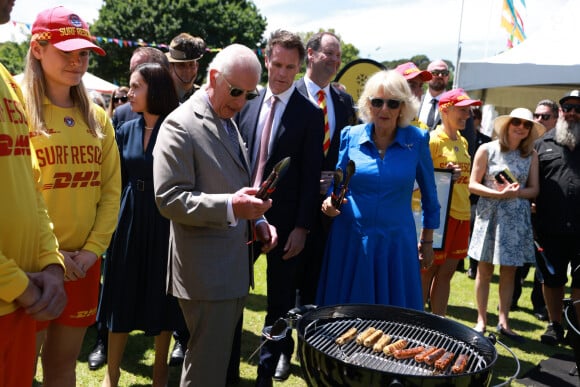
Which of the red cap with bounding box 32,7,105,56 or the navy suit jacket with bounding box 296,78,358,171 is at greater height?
the red cap with bounding box 32,7,105,56

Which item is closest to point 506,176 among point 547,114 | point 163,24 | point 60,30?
point 547,114

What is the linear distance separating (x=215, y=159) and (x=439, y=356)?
4.27 ft

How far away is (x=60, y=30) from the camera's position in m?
2.50

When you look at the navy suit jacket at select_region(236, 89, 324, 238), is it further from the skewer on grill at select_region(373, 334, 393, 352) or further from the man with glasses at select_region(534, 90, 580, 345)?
the man with glasses at select_region(534, 90, 580, 345)

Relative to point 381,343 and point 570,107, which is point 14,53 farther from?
point 381,343

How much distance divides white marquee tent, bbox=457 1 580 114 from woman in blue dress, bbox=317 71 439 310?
6245 millimetres

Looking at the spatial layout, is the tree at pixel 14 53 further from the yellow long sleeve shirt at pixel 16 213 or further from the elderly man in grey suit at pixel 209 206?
the yellow long sleeve shirt at pixel 16 213

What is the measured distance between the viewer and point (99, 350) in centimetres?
420

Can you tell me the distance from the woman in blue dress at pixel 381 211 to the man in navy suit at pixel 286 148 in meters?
0.23

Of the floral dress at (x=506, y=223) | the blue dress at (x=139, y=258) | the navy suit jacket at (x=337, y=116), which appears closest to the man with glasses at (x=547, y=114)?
the floral dress at (x=506, y=223)

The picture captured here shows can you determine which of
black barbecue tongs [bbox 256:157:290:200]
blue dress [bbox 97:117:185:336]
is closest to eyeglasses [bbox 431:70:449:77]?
blue dress [bbox 97:117:185:336]

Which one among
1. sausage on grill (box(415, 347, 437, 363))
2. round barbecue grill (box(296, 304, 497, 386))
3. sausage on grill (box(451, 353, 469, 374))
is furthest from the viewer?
sausage on grill (box(415, 347, 437, 363))

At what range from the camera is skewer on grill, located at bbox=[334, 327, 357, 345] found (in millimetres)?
2312

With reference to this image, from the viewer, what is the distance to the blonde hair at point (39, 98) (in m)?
2.47
